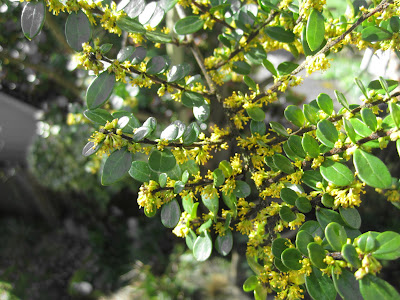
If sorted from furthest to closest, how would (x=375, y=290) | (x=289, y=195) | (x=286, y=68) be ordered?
(x=286, y=68) → (x=289, y=195) → (x=375, y=290)

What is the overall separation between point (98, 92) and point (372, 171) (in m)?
0.54

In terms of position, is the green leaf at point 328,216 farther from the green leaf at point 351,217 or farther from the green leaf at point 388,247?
the green leaf at point 388,247

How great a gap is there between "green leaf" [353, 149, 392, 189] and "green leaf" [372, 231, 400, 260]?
81 mm

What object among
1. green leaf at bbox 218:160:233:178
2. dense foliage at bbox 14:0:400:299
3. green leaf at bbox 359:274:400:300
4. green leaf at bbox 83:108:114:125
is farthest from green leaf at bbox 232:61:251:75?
green leaf at bbox 359:274:400:300

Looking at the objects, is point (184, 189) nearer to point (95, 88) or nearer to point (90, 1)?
point (95, 88)

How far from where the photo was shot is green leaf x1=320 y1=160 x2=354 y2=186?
2.15 feet

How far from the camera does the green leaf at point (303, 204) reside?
2.43 feet

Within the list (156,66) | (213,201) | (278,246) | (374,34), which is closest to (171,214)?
(213,201)

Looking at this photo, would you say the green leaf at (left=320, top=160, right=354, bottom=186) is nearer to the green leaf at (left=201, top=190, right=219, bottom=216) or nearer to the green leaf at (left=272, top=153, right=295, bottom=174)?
the green leaf at (left=272, top=153, right=295, bottom=174)

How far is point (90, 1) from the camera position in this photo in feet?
2.34

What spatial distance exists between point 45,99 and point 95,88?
2.33 metres

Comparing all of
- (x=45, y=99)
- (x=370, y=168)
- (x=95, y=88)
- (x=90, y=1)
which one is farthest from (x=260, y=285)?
(x=45, y=99)

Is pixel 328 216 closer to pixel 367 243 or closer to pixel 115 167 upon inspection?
pixel 367 243

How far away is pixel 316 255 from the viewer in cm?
61
